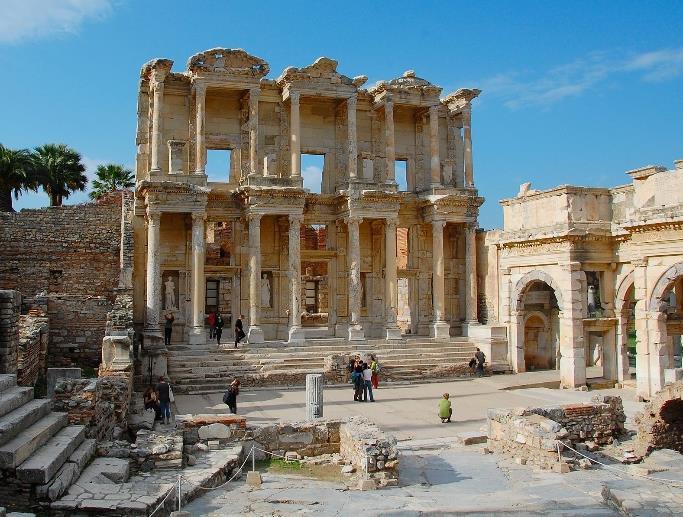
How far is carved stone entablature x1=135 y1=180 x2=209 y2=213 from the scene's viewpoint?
2597cm

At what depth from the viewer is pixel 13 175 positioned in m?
35.6

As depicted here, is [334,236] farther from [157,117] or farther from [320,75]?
[157,117]

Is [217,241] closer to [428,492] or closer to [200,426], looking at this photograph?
[200,426]

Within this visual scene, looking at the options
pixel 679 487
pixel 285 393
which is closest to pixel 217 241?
pixel 285 393

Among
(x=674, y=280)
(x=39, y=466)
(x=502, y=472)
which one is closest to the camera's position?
(x=39, y=466)

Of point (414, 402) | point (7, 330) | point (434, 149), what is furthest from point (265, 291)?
point (7, 330)

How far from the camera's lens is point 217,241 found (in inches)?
1452

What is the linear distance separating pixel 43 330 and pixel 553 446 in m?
15.1

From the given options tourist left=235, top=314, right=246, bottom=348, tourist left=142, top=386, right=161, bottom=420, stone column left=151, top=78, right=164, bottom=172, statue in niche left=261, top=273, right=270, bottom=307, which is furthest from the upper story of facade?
tourist left=142, top=386, right=161, bottom=420

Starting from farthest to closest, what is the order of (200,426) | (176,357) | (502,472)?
(176,357)
(200,426)
(502,472)

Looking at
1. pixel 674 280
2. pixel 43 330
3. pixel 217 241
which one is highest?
pixel 217 241

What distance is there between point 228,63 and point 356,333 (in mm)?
12120

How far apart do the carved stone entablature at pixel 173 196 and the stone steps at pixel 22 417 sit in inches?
573

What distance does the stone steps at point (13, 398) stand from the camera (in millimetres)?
10863
